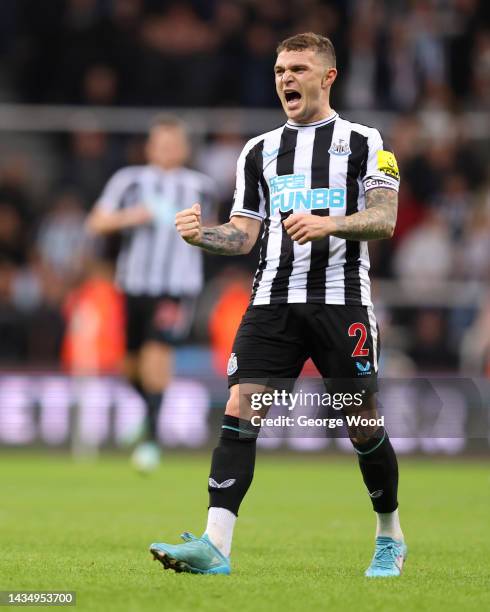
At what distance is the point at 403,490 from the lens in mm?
8727

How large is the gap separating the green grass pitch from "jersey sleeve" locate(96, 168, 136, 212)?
6.35 feet

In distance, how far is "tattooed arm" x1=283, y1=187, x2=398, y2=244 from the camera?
4453 millimetres

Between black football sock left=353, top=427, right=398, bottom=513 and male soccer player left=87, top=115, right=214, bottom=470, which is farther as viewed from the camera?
male soccer player left=87, top=115, right=214, bottom=470

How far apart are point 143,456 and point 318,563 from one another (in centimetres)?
435

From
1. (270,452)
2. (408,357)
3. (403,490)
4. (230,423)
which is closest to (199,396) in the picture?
(270,452)

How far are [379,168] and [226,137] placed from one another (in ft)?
28.5

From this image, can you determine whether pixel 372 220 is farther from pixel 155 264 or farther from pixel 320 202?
pixel 155 264

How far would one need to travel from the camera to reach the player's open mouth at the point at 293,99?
4918 millimetres

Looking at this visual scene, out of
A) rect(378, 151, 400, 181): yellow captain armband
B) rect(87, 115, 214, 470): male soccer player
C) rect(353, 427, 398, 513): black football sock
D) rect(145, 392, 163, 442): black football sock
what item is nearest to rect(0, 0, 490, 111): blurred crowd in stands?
rect(87, 115, 214, 470): male soccer player

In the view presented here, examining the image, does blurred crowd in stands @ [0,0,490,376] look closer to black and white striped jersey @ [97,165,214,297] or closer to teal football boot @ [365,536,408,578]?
black and white striped jersey @ [97,165,214,297]

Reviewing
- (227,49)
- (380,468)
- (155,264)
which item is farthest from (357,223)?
(227,49)

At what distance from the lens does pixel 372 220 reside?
4.61 meters

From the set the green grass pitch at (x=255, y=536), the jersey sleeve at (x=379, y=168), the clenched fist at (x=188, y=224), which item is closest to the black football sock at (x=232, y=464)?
the green grass pitch at (x=255, y=536)

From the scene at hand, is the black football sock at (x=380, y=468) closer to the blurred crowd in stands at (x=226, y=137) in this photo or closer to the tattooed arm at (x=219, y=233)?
the tattooed arm at (x=219, y=233)
